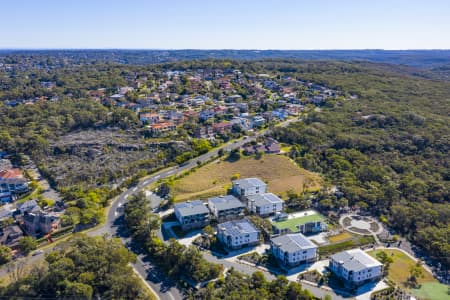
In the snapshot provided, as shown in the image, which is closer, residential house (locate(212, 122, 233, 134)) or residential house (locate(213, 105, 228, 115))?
residential house (locate(212, 122, 233, 134))

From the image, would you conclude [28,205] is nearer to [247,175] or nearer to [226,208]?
[226,208]

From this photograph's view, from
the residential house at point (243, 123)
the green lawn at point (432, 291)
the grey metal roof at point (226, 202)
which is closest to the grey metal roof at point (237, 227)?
the grey metal roof at point (226, 202)

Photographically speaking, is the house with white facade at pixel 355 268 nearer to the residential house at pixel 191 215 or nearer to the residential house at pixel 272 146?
the residential house at pixel 191 215

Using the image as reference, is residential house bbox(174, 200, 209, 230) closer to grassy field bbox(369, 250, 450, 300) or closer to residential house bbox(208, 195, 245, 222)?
residential house bbox(208, 195, 245, 222)

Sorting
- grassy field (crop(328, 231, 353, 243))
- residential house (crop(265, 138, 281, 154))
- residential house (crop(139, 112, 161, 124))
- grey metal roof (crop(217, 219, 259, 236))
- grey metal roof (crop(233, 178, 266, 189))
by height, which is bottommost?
grassy field (crop(328, 231, 353, 243))

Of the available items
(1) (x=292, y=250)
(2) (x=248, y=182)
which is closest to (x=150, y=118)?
(2) (x=248, y=182)

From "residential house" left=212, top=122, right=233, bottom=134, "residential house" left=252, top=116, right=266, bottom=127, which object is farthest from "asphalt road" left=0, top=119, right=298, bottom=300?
"residential house" left=252, top=116, right=266, bottom=127

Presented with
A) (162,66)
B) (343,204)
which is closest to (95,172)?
(343,204)

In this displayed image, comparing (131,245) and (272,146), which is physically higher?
(272,146)
